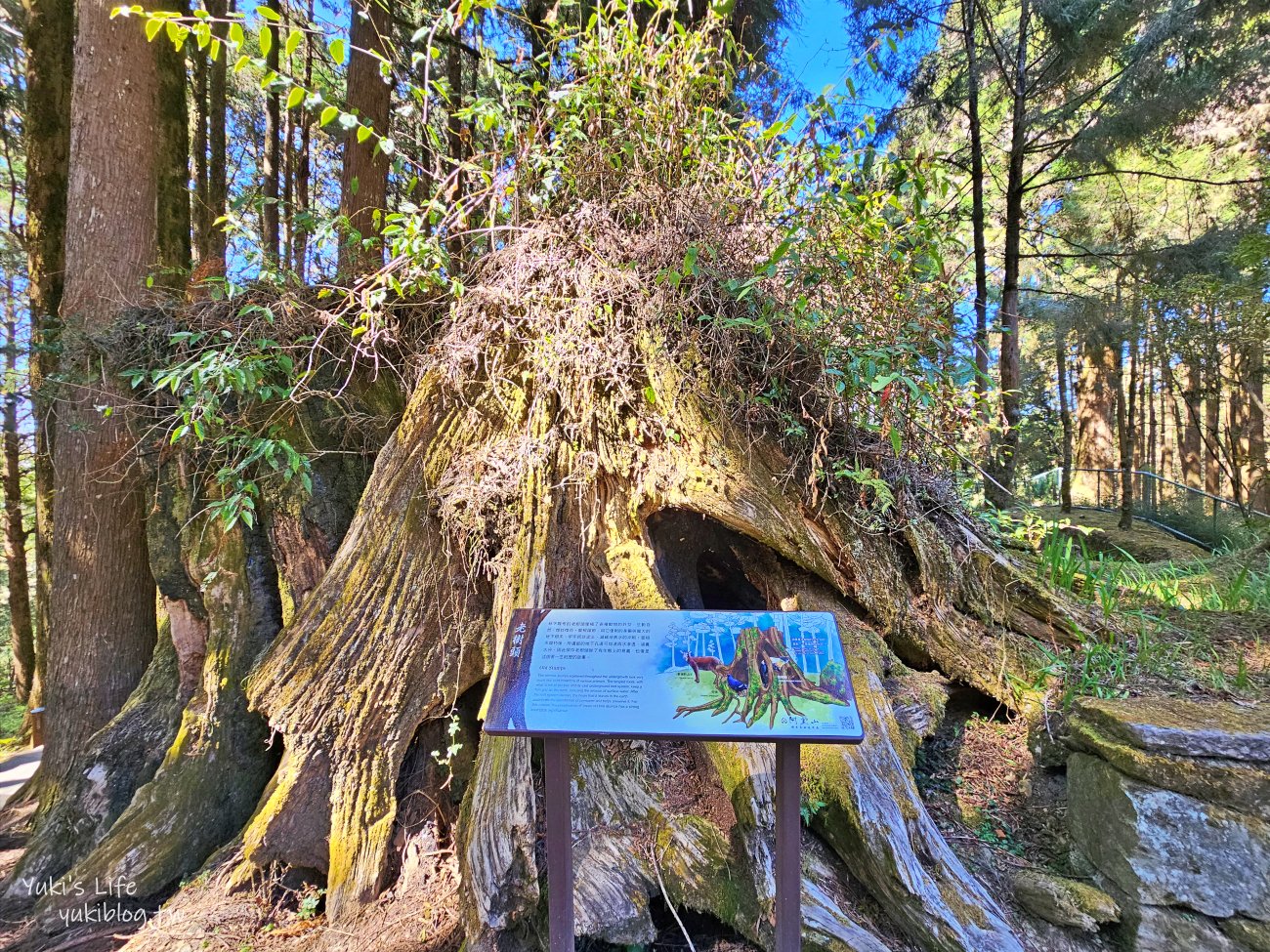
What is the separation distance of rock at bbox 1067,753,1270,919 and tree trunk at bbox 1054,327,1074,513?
932 centimetres

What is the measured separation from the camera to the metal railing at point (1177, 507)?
7.78 meters

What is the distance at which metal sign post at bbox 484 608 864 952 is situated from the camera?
1726 millimetres

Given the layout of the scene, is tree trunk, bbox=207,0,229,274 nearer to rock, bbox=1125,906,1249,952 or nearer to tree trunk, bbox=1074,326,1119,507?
rock, bbox=1125,906,1249,952

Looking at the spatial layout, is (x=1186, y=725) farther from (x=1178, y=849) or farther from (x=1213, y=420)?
(x=1213, y=420)

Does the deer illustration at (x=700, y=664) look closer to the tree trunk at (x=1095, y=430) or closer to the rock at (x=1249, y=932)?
the rock at (x=1249, y=932)

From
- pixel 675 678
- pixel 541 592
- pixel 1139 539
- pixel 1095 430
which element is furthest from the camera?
pixel 1095 430

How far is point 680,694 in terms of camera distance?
1.81 m

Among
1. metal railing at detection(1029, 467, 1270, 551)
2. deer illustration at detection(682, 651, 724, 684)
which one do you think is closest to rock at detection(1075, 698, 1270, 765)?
deer illustration at detection(682, 651, 724, 684)

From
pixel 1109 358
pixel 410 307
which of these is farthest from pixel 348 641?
pixel 1109 358

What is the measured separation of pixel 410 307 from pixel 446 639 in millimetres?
2021

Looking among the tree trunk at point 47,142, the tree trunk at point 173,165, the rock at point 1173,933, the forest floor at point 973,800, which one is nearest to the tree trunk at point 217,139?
the tree trunk at point 47,142

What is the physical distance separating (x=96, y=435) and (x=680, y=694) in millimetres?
3956

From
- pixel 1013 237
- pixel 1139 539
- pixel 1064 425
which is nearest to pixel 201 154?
pixel 1013 237

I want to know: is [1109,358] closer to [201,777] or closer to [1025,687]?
[1025,687]
